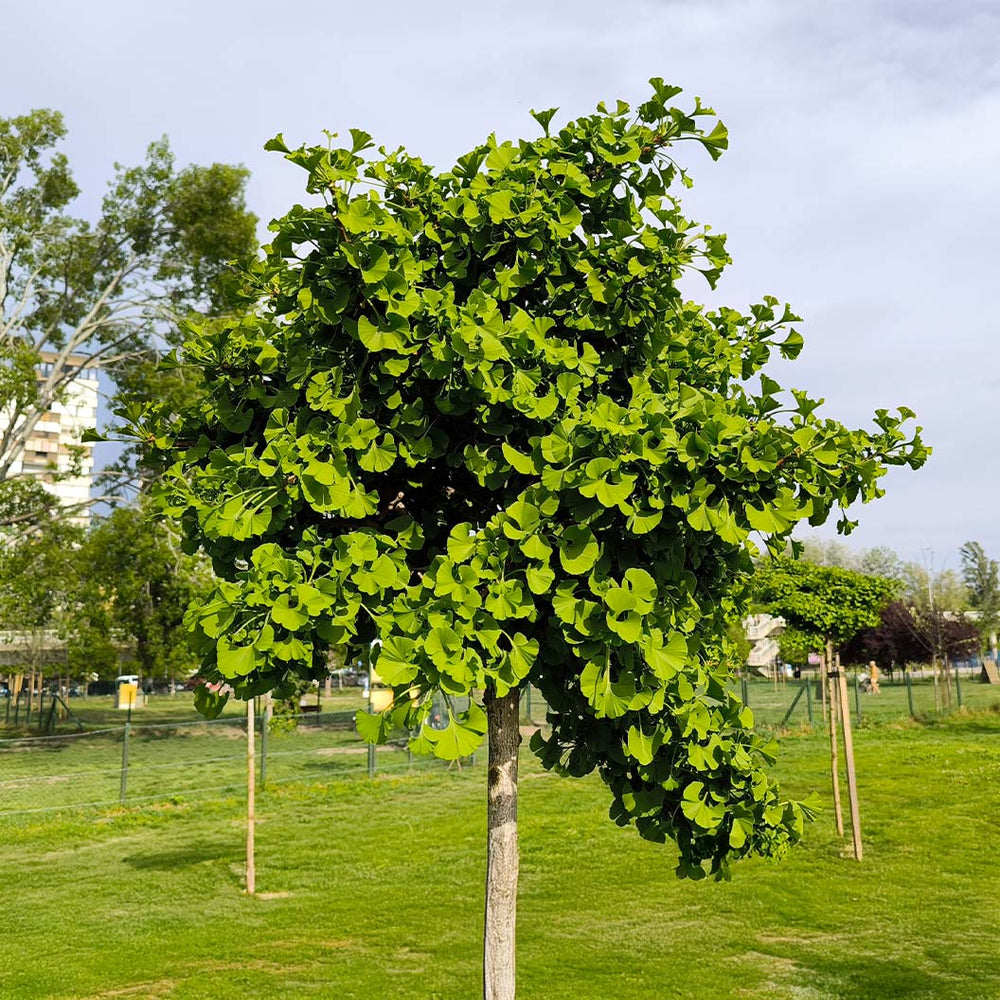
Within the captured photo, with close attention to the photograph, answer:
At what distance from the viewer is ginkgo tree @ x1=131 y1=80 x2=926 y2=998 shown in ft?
9.43

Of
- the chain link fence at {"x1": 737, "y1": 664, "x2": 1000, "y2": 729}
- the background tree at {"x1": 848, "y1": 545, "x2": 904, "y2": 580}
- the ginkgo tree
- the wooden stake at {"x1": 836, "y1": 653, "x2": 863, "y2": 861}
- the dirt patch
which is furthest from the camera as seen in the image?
the background tree at {"x1": 848, "y1": 545, "x2": 904, "y2": 580}

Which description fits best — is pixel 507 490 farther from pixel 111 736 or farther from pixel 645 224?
pixel 111 736

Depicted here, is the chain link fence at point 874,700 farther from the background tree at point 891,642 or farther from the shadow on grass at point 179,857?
the shadow on grass at point 179,857

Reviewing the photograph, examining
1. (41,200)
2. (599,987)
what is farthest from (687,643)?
(41,200)

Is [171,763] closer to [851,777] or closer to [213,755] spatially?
[213,755]

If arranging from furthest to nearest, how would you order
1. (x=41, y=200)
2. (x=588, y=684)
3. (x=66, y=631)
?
1. (x=66, y=631)
2. (x=41, y=200)
3. (x=588, y=684)

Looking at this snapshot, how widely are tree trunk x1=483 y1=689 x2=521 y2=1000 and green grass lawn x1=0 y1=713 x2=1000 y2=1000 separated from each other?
3912 millimetres

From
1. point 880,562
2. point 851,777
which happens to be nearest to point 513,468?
point 851,777

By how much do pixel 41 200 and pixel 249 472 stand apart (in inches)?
878

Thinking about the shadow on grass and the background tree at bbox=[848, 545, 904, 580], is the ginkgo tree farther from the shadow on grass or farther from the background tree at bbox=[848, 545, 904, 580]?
the background tree at bbox=[848, 545, 904, 580]

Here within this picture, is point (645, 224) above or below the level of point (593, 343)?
above

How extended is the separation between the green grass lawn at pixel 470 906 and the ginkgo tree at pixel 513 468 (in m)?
4.81

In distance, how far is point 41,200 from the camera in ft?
72.7

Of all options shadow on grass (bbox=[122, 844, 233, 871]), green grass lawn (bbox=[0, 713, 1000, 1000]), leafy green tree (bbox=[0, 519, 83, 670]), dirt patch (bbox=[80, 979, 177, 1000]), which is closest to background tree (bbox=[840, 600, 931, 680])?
green grass lawn (bbox=[0, 713, 1000, 1000])
